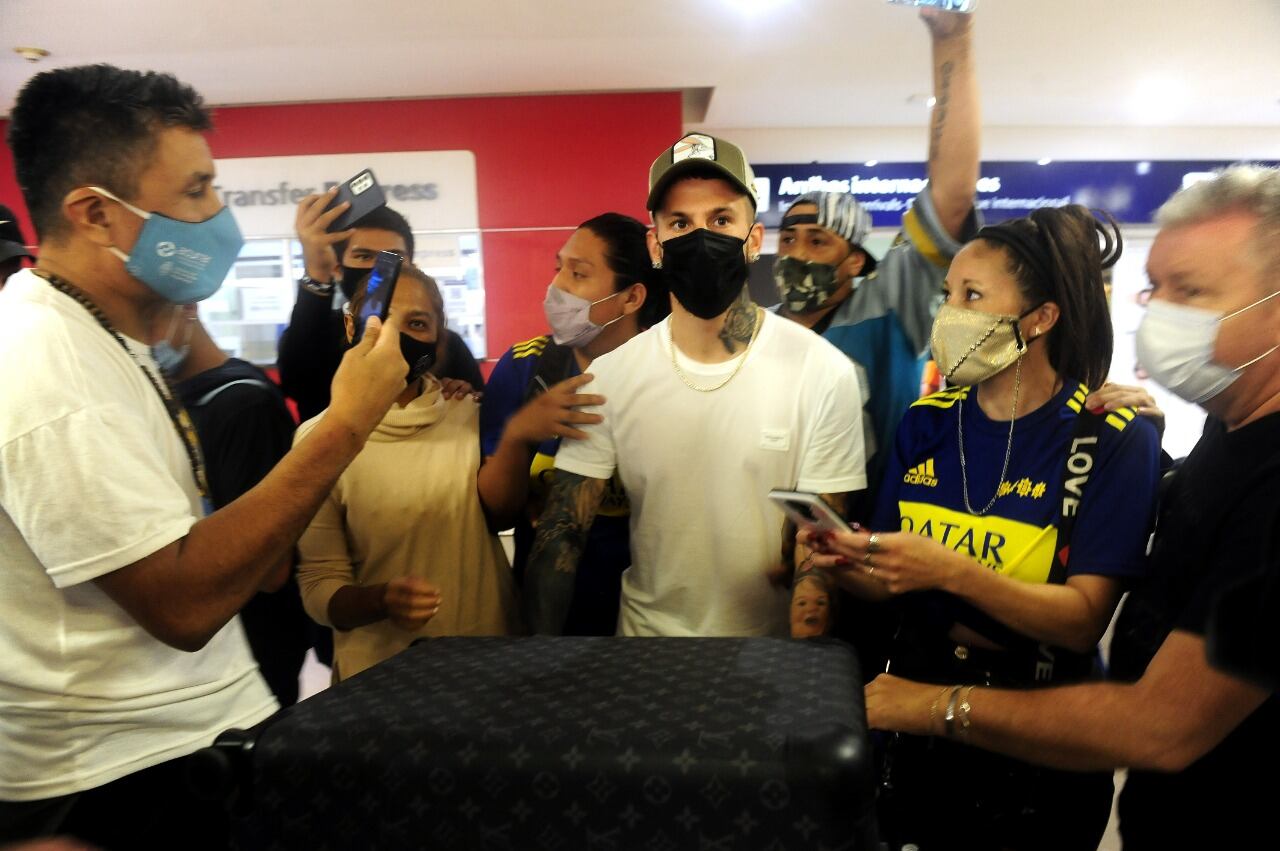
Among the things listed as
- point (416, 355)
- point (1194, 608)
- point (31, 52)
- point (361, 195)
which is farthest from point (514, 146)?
point (1194, 608)

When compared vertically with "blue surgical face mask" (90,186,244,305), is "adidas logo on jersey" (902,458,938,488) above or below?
below

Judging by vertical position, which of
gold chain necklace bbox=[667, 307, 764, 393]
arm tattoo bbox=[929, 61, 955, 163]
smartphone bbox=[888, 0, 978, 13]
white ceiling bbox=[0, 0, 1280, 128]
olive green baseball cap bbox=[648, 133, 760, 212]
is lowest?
gold chain necklace bbox=[667, 307, 764, 393]

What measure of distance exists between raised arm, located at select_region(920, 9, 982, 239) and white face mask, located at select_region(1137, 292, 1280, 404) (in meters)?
0.65

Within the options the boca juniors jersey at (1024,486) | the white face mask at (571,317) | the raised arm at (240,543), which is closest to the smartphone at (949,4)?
the boca juniors jersey at (1024,486)

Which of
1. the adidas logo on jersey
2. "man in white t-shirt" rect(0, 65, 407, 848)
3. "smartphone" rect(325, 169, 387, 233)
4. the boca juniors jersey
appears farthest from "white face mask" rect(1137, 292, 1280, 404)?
"smartphone" rect(325, 169, 387, 233)

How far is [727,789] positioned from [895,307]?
160cm

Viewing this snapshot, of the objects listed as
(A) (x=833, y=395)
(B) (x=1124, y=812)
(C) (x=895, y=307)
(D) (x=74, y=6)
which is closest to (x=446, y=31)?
(D) (x=74, y=6)

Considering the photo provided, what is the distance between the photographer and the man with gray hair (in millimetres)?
987

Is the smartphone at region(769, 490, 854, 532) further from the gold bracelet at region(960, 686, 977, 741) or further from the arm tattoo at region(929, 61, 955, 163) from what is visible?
the arm tattoo at region(929, 61, 955, 163)

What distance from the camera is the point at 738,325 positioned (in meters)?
1.66

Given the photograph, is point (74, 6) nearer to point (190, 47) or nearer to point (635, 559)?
point (190, 47)

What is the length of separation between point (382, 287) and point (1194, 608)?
1.28m

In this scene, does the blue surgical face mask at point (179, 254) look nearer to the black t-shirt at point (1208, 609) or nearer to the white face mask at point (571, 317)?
the white face mask at point (571, 317)

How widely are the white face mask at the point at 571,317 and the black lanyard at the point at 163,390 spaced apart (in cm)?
107
